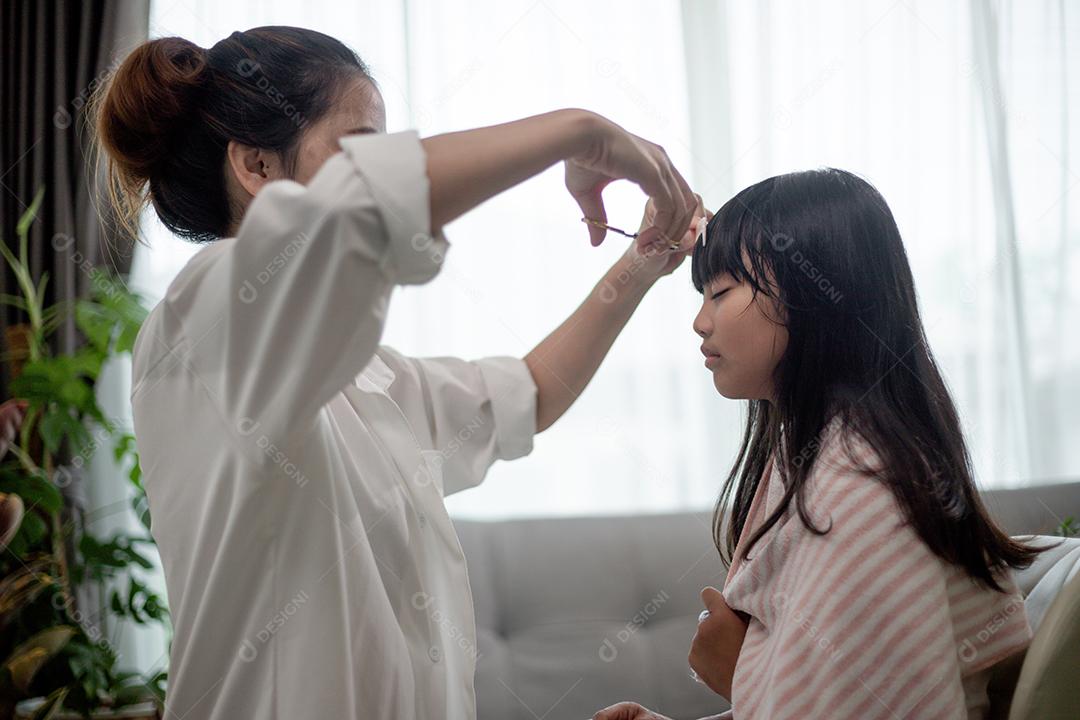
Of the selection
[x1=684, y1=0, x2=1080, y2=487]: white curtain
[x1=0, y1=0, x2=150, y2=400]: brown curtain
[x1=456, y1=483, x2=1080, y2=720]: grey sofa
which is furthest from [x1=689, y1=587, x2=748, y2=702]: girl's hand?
[x1=0, y1=0, x2=150, y2=400]: brown curtain

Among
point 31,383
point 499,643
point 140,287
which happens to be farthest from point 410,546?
point 140,287

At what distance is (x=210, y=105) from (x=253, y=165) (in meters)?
0.09

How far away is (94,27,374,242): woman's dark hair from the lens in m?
0.94

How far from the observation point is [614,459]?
2613 millimetres

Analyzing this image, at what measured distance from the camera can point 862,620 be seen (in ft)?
2.80

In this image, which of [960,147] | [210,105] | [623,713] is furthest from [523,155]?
[960,147]

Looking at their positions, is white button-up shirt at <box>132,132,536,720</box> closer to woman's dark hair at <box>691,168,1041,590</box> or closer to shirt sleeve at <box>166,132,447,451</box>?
shirt sleeve at <box>166,132,447,451</box>

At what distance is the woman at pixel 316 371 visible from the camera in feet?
2.00

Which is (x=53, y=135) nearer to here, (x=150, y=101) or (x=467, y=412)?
(x=150, y=101)

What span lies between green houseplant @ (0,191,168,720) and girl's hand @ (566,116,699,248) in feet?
5.14

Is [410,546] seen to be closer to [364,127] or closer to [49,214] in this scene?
[364,127]

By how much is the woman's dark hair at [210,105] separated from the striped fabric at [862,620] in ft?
2.18

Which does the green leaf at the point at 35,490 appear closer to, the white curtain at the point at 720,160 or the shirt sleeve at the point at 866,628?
the white curtain at the point at 720,160

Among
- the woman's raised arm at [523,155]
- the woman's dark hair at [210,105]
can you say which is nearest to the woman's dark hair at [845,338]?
the woman's raised arm at [523,155]
